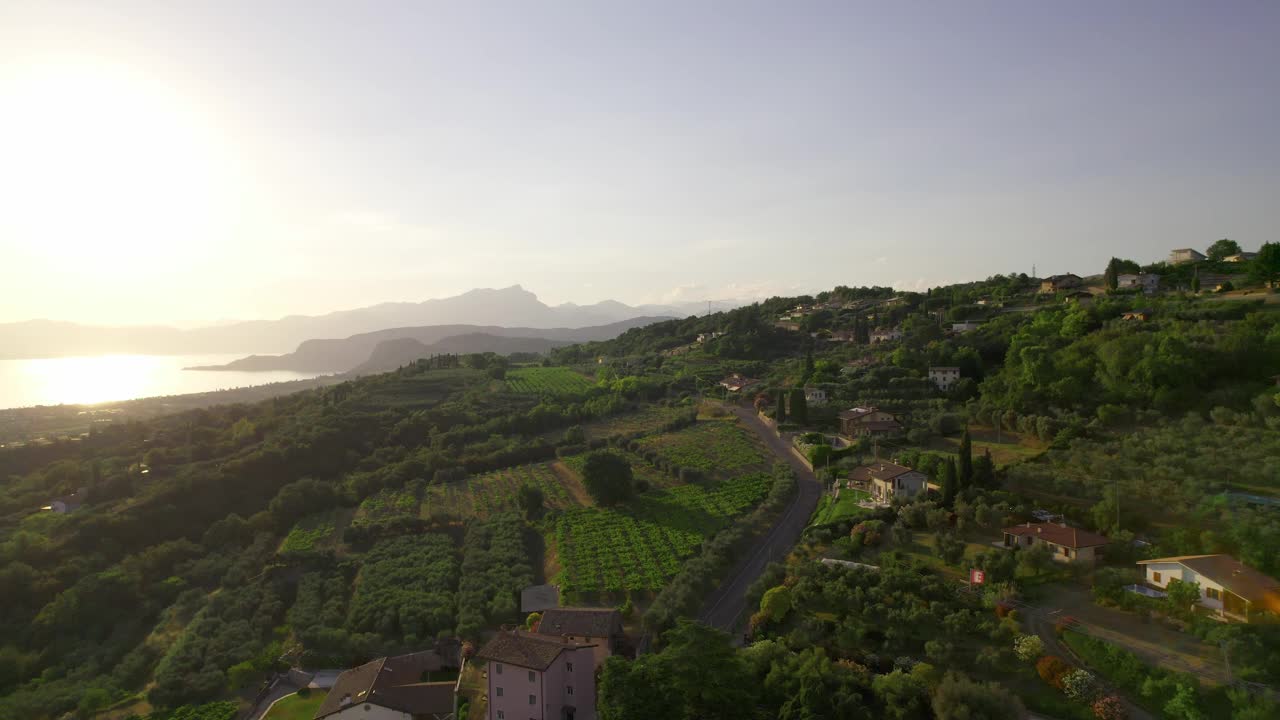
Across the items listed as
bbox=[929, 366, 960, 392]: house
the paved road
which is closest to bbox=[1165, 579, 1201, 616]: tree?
the paved road

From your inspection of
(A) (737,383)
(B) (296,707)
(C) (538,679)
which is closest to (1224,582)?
(C) (538,679)

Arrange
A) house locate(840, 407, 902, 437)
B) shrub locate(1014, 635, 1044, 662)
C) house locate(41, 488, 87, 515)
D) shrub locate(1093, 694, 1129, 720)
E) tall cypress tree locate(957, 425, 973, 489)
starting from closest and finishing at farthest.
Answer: shrub locate(1093, 694, 1129, 720) < shrub locate(1014, 635, 1044, 662) < tall cypress tree locate(957, 425, 973, 489) < house locate(840, 407, 902, 437) < house locate(41, 488, 87, 515)

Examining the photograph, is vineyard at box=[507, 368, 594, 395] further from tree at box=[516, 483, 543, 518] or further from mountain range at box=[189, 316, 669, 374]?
mountain range at box=[189, 316, 669, 374]

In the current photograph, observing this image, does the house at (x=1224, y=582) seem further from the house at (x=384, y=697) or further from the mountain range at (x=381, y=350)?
the mountain range at (x=381, y=350)

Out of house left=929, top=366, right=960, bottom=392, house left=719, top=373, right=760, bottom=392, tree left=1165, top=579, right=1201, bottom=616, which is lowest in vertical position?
tree left=1165, top=579, right=1201, bottom=616

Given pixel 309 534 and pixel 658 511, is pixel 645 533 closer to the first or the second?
pixel 658 511
